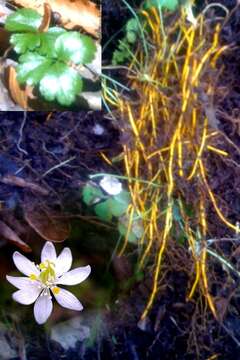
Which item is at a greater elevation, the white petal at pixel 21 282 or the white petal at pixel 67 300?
the white petal at pixel 21 282

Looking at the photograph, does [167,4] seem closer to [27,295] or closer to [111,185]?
[111,185]

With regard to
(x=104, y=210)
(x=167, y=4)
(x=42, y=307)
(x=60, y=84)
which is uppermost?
(x=167, y=4)

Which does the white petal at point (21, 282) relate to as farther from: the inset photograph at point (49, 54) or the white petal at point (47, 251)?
the inset photograph at point (49, 54)

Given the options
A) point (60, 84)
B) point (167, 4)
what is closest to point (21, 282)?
point (60, 84)

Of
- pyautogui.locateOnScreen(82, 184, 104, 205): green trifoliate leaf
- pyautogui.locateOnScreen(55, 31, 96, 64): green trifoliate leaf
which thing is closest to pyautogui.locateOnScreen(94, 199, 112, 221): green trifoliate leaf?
pyautogui.locateOnScreen(82, 184, 104, 205): green trifoliate leaf

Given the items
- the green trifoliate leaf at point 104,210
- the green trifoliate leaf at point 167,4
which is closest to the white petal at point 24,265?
the green trifoliate leaf at point 104,210

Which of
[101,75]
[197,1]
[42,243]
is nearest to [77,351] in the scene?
[42,243]

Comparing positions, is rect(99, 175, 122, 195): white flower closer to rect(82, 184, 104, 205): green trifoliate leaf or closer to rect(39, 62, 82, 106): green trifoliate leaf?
rect(82, 184, 104, 205): green trifoliate leaf
